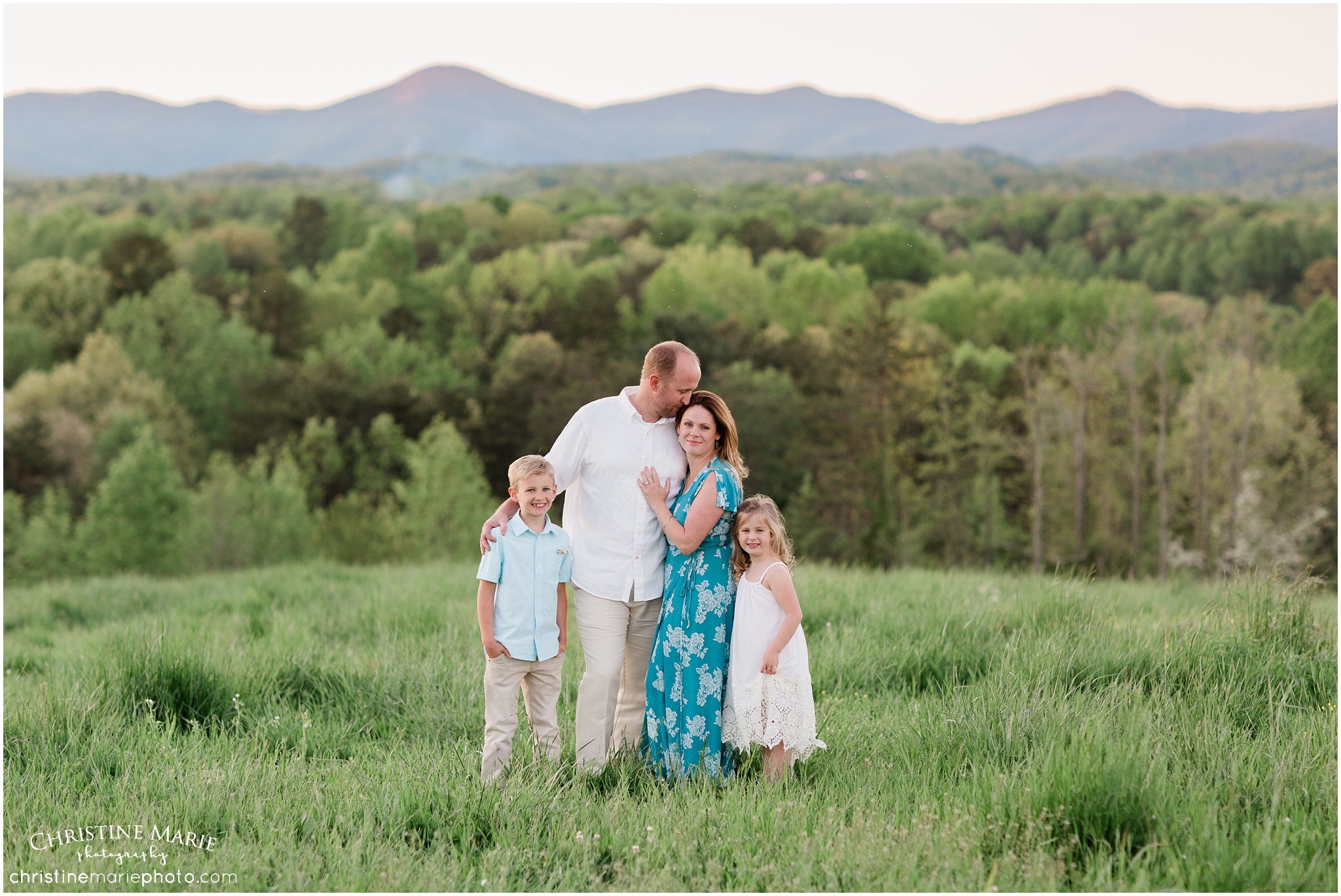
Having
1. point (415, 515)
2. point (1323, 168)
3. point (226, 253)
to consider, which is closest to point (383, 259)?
point (226, 253)

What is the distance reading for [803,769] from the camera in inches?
192

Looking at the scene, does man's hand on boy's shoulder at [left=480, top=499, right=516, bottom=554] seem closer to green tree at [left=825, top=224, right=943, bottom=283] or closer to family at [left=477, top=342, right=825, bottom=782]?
family at [left=477, top=342, right=825, bottom=782]

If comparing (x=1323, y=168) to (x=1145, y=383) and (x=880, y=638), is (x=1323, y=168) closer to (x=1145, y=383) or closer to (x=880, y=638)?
(x=1145, y=383)

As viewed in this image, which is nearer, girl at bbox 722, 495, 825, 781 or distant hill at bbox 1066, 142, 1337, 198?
girl at bbox 722, 495, 825, 781

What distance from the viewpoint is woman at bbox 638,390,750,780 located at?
16.0 feet

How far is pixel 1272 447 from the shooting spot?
4094 centimetres

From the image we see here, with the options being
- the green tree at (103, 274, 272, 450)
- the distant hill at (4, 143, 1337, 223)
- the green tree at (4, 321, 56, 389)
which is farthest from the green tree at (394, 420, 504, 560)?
the green tree at (4, 321, 56, 389)

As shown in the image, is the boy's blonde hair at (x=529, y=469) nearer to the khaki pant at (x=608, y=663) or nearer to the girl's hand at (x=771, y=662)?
the khaki pant at (x=608, y=663)

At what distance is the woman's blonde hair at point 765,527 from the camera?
4.89 metres

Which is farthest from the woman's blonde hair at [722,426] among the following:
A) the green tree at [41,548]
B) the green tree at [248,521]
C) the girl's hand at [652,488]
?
the green tree at [41,548]

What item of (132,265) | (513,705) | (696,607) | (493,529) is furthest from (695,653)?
(132,265)

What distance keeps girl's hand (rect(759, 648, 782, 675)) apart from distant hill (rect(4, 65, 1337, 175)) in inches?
1659

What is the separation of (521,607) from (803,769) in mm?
1703

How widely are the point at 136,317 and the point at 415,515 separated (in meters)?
31.5
